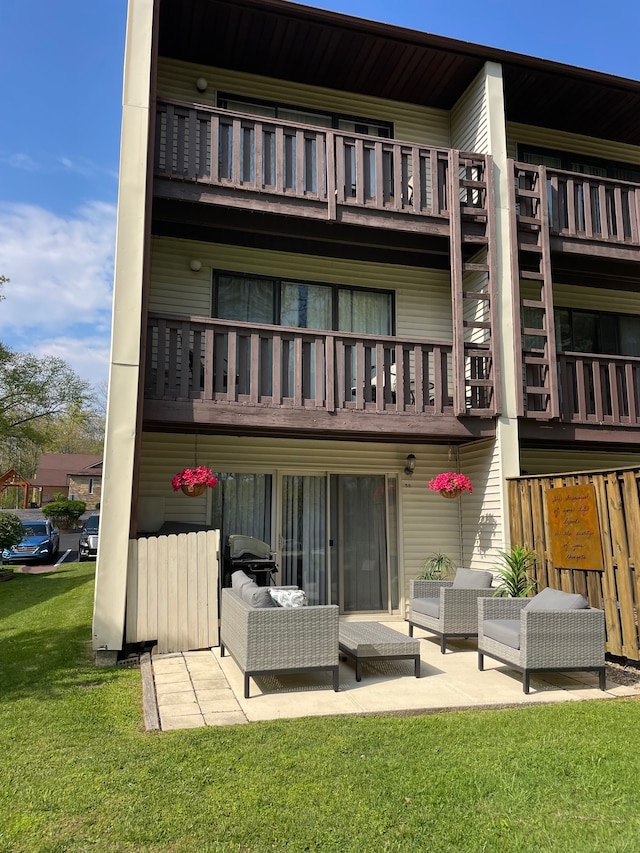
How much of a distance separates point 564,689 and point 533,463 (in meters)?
5.72

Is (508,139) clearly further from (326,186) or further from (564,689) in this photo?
(564,689)

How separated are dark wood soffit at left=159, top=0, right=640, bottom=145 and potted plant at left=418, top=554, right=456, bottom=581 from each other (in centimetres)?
787

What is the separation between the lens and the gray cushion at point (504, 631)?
20.0ft

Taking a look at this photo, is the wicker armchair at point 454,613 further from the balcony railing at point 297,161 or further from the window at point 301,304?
the balcony railing at point 297,161

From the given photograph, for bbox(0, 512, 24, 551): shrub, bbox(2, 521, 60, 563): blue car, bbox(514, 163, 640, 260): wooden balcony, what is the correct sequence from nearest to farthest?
bbox(514, 163, 640, 260): wooden balcony < bbox(0, 512, 24, 551): shrub < bbox(2, 521, 60, 563): blue car

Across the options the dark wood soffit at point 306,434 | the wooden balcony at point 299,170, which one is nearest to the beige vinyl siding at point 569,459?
the dark wood soffit at point 306,434

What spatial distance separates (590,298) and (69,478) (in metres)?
43.0

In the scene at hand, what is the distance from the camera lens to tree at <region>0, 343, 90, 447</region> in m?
34.7

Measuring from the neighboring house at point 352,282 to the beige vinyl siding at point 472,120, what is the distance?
0.16 ft

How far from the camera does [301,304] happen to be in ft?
34.0

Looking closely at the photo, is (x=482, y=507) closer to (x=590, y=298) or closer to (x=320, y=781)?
(x=590, y=298)

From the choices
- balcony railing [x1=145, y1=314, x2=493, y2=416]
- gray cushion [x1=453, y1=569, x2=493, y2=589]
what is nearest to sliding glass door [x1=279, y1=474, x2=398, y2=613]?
balcony railing [x1=145, y1=314, x2=493, y2=416]

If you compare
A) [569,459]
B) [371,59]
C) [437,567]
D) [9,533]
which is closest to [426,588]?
[437,567]

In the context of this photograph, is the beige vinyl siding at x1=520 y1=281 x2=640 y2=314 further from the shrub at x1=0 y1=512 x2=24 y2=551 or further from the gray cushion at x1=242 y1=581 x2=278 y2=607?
the shrub at x1=0 y1=512 x2=24 y2=551
